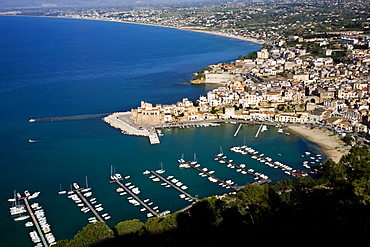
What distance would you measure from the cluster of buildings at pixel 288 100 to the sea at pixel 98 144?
58.9 inches

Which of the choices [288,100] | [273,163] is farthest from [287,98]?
[273,163]

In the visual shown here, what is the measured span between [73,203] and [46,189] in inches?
58.3

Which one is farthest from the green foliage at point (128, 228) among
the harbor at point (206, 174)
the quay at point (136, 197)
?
the harbor at point (206, 174)

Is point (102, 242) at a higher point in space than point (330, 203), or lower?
lower

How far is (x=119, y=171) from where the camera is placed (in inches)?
579

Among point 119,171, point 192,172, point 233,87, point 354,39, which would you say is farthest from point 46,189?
point 354,39

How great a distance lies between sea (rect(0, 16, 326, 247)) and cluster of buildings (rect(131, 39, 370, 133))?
1.50 meters

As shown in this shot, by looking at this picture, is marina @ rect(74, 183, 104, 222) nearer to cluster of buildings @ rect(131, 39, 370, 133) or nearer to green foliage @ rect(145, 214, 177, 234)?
green foliage @ rect(145, 214, 177, 234)

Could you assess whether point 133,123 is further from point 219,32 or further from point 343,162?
point 219,32

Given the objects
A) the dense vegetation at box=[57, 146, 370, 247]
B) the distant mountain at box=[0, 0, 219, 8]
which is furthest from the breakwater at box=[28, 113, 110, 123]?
the distant mountain at box=[0, 0, 219, 8]

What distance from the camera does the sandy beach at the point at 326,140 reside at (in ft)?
51.3

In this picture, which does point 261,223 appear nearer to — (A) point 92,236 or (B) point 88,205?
(A) point 92,236

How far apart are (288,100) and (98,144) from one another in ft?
35.3

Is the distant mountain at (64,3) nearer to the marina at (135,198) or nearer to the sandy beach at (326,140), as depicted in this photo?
the sandy beach at (326,140)
